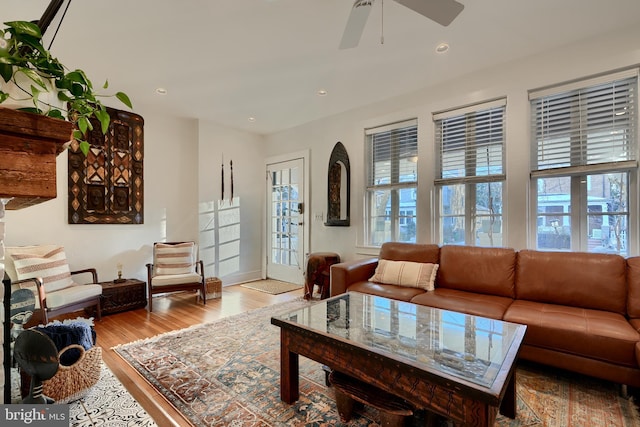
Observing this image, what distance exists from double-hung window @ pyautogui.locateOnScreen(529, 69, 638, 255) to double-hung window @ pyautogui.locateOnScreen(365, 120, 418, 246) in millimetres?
1265

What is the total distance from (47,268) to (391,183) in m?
3.96

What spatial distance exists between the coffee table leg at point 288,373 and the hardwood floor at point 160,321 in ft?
1.87

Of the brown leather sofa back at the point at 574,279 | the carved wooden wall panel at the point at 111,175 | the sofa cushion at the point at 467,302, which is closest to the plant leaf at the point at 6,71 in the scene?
the sofa cushion at the point at 467,302

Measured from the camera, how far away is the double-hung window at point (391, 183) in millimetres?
3779

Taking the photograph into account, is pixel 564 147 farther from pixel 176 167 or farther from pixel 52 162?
pixel 176 167

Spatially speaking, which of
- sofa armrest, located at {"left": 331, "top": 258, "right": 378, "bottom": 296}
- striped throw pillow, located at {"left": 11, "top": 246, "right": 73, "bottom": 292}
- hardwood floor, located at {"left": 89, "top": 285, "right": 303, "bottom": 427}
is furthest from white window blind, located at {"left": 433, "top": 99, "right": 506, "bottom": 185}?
striped throw pillow, located at {"left": 11, "top": 246, "right": 73, "bottom": 292}

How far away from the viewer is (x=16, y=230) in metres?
3.23

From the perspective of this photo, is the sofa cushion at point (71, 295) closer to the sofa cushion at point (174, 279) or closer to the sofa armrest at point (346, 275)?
the sofa cushion at point (174, 279)

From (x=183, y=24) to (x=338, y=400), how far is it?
9.37 feet

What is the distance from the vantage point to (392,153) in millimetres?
3939

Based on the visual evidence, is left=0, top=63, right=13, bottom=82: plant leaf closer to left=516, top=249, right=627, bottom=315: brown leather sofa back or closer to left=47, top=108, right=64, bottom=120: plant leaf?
left=47, top=108, right=64, bottom=120: plant leaf

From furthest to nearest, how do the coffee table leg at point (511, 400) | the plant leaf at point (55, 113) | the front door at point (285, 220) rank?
1. the front door at point (285, 220)
2. the coffee table leg at point (511, 400)
3. the plant leaf at point (55, 113)

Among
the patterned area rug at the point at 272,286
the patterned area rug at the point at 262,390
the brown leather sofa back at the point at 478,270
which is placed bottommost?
the patterned area rug at the point at 272,286

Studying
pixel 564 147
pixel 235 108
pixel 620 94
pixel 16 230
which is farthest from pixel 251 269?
pixel 620 94
